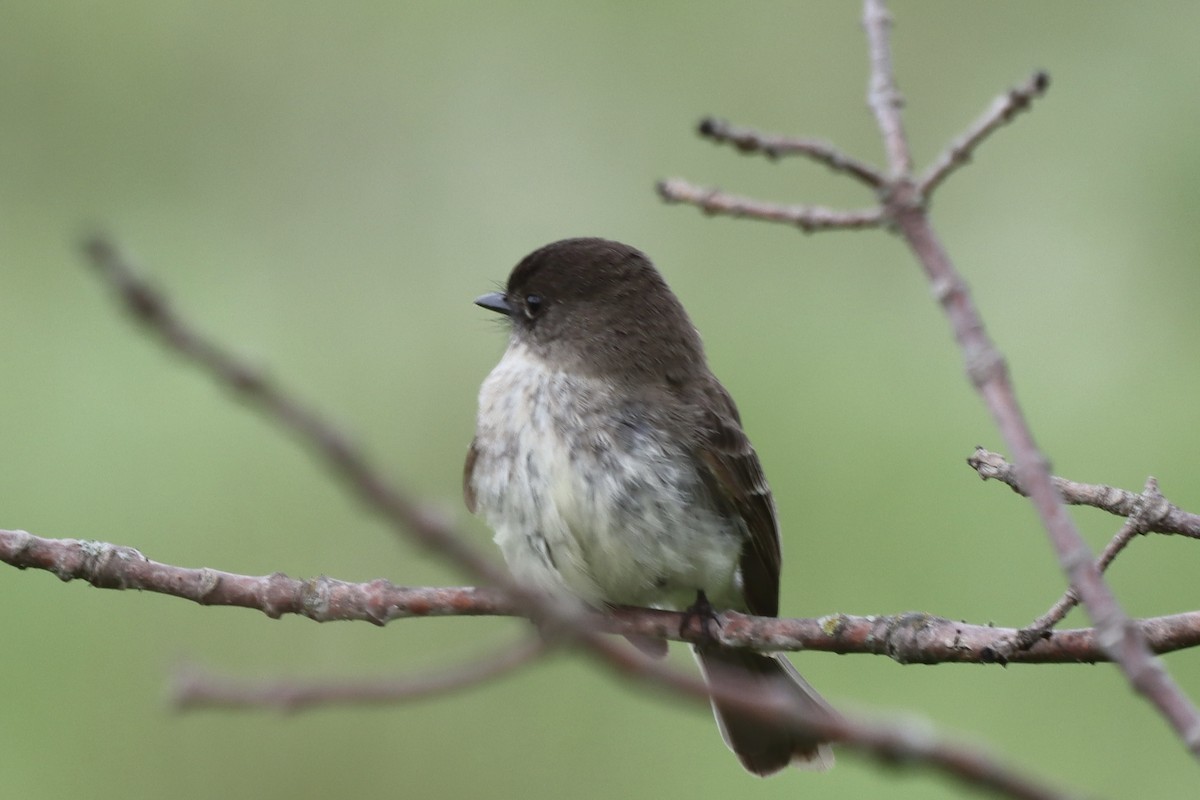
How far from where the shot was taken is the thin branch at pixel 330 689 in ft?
3.96

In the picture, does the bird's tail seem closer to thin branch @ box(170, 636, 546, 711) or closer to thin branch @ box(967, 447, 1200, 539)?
thin branch @ box(967, 447, 1200, 539)

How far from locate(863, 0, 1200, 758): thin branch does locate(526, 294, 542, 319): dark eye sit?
275cm

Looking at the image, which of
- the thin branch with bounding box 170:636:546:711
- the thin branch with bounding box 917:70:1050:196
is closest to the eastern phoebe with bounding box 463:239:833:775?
the thin branch with bounding box 917:70:1050:196

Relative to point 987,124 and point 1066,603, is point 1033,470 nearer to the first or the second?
point 987,124

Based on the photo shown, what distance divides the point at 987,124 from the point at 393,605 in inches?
58.8

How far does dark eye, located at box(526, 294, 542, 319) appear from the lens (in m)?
4.18

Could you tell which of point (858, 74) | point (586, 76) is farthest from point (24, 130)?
point (858, 74)

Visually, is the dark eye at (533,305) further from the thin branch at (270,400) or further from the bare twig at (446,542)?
the thin branch at (270,400)

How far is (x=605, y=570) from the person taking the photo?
355cm

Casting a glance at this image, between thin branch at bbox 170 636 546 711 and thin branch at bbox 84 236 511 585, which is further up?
thin branch at bbox 84 236 511 585

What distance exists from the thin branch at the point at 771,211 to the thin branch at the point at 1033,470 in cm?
10

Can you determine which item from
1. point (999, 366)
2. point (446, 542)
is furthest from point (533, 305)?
point (446, 542)

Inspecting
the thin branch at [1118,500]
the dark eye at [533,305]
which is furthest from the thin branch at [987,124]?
the dark eye at [533,305]

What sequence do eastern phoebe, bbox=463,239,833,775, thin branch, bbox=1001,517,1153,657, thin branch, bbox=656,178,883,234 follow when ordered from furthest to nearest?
1. eastern phoebe, bbox=463,239,833,775
2. thin branch, bbox=1001,517,1153,657
3. thin branch, bbox=656,178,883,234
